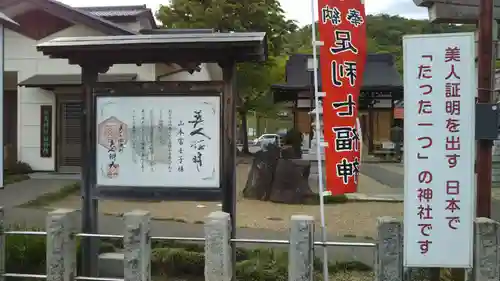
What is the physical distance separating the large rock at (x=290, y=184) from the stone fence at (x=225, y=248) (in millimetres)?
6982

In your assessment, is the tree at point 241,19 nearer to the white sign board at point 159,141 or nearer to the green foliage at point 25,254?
the white sign board at point 159,141

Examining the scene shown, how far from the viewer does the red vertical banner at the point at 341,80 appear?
5199mm

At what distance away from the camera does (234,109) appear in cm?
570

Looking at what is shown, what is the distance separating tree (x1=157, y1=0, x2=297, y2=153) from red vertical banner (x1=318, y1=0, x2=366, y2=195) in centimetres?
1616

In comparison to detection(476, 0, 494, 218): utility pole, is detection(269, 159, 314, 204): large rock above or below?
below

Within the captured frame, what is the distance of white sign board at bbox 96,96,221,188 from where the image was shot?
5648 millimetres

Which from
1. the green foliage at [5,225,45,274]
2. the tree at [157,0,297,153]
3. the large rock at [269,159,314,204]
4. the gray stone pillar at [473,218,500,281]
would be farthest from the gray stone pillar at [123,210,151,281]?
the tree at [157,0,297,153]

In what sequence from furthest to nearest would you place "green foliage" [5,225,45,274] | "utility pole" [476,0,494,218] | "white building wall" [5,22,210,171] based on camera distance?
1. "white building wall" [5,22,210,171]
2. "green foliage" [5,225,45,274]
3. "utility pole" [476,0,494,218]

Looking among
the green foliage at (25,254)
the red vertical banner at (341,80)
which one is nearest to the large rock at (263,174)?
the green foliage at (25,254)

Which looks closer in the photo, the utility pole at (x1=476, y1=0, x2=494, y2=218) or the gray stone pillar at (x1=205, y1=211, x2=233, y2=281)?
the gray stone pillar at (x1=205, y1=211, x2=233, y2=281)

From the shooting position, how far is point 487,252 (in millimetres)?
4707

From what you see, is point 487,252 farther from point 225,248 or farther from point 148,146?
point 148,146

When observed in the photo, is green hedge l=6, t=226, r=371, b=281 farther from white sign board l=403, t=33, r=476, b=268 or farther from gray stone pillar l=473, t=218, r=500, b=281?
gray stone pillar l=473, t=218, r=500, b=281

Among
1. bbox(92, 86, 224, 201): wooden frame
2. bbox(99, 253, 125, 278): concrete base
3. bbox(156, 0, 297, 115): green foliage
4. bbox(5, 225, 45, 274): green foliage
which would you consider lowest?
bbox(99, 253, 125, 278): concrete base
